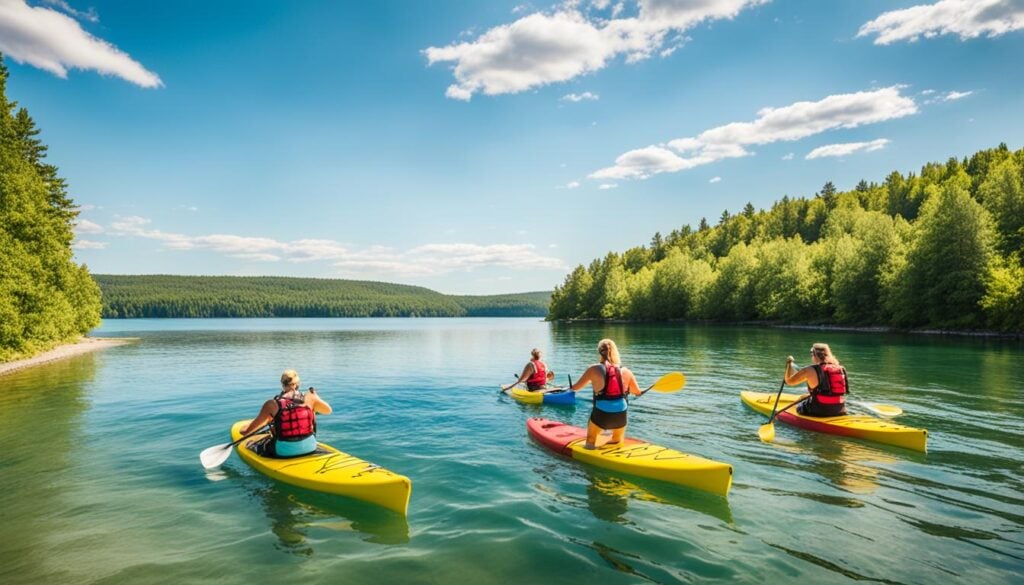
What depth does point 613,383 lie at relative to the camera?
32.1 feet

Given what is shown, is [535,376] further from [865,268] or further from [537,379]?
[865,268]

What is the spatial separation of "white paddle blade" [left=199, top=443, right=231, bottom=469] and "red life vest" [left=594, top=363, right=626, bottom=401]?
7.51 m

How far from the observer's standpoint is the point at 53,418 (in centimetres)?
1598

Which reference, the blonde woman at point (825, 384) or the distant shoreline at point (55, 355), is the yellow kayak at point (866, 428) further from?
the distant shoreline at point (55, 355)

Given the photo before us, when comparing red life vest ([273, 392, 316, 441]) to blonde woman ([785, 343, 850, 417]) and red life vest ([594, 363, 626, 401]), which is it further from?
blonde woman ([785, 343, 850, 417])

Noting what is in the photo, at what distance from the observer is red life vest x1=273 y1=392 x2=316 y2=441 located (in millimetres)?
9508

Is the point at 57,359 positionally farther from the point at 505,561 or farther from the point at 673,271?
the point at 673,271

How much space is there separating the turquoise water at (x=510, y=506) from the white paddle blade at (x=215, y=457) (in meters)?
0.32

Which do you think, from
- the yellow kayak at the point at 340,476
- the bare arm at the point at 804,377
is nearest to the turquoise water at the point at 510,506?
the yellow kayak at the point at 340,476

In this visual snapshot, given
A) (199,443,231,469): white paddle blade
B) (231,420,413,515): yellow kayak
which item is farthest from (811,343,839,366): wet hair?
(199,443,231,469): white paddle blade

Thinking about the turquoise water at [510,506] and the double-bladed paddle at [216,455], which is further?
the double-bladed paddle at [216,455]

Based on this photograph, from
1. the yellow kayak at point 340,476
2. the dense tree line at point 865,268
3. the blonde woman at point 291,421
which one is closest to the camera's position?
the yellow kayak at point 340,476

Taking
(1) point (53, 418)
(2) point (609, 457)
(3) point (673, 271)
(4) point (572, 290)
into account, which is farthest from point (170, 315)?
(2) point (609, 457)

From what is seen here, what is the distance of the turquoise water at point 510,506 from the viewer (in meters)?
6.42
